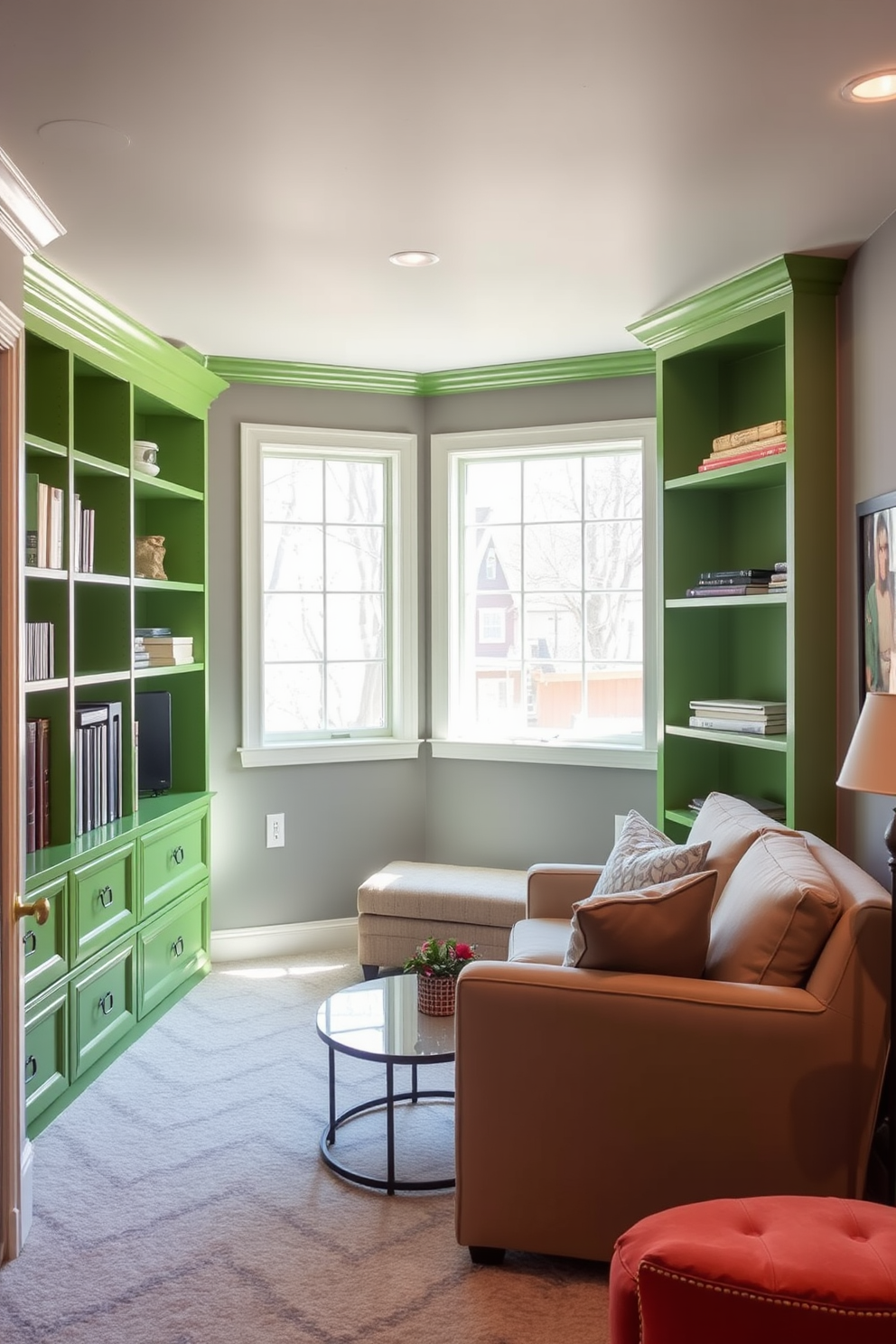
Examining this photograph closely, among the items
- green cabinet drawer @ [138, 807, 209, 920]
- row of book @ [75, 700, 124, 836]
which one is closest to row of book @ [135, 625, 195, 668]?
row of book @ [75, 700, 124, 836]

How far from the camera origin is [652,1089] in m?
2.29

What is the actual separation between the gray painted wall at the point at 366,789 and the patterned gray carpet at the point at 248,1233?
1.23 m

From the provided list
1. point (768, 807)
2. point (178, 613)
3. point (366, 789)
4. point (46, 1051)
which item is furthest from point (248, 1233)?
point (178, 613)

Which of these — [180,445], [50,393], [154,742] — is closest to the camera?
[50,393]

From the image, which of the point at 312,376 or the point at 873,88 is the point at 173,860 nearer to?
the point at 312,376

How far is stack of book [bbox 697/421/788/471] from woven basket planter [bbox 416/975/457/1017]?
194 centimetres

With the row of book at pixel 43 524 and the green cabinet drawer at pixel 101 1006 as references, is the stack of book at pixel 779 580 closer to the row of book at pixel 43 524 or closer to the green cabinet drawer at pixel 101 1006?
the row of book at pixel 43 524

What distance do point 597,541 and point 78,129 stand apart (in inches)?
112

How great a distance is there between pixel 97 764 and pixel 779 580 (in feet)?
7.68

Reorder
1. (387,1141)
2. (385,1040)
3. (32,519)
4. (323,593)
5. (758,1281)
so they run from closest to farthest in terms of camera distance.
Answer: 1. (758,1281)
2. (385,1040)
3. (387,1141)
4. (32,519)
5. (323,593)

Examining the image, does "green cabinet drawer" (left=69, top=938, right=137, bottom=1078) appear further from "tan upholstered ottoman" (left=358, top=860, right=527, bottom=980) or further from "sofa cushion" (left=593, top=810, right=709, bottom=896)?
"sofa cushion" (left=593, top=810, right=709, bottom=896)

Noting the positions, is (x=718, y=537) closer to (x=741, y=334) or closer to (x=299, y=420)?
(x=741, y=334)

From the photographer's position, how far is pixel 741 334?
3719 mm

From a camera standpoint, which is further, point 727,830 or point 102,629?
point 102,629
